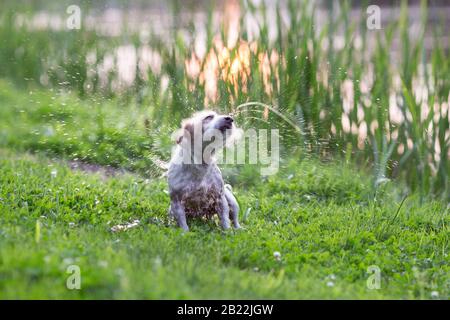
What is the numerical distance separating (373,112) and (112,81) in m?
3.15

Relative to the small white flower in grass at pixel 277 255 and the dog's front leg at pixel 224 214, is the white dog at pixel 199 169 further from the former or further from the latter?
the small white flower in grass at pixel 277 255

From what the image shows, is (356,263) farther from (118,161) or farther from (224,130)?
(118,161)

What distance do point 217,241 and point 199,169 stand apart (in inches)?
24.6

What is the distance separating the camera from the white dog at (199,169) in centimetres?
568

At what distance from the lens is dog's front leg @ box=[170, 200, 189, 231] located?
5.83 meters

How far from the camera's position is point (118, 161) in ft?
26.2

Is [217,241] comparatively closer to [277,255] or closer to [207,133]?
[277,255]

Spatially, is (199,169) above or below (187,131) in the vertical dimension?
below

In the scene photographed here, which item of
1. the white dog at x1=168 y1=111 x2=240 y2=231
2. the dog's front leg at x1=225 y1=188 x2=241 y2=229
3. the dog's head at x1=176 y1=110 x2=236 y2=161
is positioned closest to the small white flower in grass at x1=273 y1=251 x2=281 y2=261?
the white dog at x1=168 y1=111 x2=240 y2=231

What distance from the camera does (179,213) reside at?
19.2 feet

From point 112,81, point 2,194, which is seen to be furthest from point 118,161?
point 2,194

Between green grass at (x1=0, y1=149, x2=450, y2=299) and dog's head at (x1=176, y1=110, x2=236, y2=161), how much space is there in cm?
67

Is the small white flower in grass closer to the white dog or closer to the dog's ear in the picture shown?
the white dog

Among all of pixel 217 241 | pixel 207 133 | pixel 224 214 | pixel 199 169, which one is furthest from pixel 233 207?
pixel 207 133
